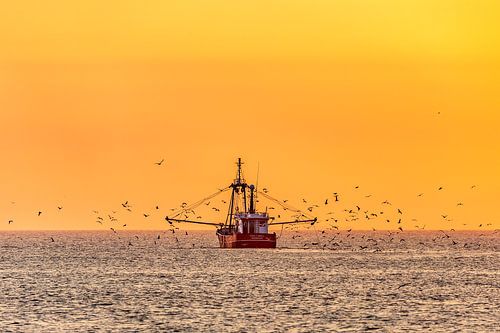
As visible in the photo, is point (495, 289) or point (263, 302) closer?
point (263, 302)

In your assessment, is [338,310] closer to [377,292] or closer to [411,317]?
[411,317]

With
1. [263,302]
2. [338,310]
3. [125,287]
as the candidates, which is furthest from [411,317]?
[125,287]

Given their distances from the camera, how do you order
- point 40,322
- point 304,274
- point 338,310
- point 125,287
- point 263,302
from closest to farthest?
point 40,322, point 338,310, point 263,302, point 125,287, point 304,274

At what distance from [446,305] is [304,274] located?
181 ft

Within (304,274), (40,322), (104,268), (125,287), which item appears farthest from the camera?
(104,268)

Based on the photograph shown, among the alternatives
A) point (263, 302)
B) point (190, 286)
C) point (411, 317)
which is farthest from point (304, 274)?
point (411, 317)

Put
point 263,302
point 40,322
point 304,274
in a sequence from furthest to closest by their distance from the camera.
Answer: point 304,274 < point 263,302 < point 40,322

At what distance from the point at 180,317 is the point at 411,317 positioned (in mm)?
19140

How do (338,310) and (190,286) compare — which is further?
(190,286)

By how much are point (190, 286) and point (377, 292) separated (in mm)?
22603

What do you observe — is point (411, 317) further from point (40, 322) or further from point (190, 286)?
point (190, 286)

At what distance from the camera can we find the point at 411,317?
327ft

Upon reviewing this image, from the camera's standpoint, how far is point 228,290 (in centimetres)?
13138

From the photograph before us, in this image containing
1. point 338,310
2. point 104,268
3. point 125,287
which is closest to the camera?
point 338,310
